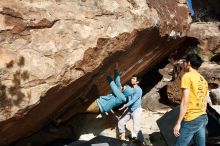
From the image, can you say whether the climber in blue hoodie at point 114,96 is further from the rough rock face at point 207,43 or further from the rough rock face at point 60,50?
the rough rock face at point 207,43

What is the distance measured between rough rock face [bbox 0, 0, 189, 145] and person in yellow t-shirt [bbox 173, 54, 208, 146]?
5.31 ft

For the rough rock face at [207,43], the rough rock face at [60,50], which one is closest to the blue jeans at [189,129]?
the rough rock face at [60,50]

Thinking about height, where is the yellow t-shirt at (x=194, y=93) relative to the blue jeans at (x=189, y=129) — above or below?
above

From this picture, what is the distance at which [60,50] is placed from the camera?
642cm

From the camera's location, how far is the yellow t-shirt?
19.3ft

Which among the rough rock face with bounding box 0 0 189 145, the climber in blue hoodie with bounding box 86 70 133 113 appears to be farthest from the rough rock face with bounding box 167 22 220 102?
the climber in blue hoodie with bounding box 86 70 133 113

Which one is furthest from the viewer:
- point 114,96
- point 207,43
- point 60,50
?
point 207,43

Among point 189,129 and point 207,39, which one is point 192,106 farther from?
point 207,39

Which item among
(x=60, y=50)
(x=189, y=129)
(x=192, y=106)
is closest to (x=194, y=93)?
(x=192, y=106)

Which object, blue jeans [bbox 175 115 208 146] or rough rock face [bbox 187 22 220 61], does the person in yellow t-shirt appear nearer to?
blue jeans [bbox 175 115 208 146]

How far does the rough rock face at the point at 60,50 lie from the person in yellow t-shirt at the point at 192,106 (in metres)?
1.62

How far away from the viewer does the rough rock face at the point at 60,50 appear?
19.6 ft

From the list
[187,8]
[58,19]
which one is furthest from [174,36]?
[58,19]

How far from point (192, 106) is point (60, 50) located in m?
1.99
